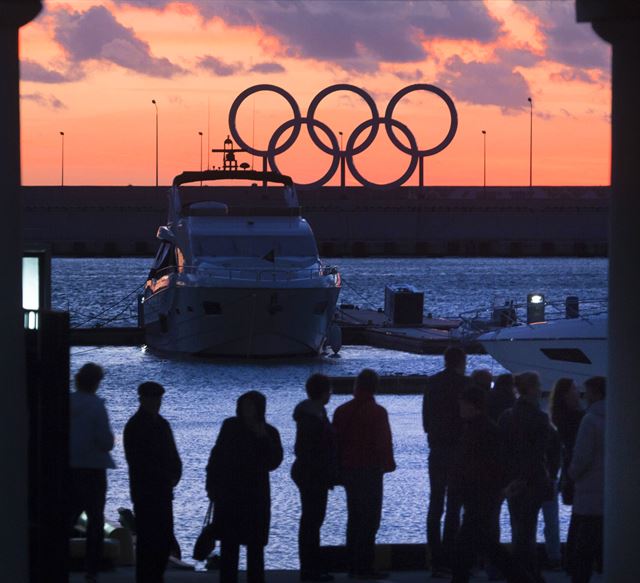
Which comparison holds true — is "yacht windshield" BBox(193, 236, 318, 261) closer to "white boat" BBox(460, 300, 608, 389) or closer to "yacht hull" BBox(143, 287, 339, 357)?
"yacht hull" BBox(143, 287, 339, 357)

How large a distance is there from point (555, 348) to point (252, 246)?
11.2m

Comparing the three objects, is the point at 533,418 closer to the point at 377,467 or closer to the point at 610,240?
the point at 377,467

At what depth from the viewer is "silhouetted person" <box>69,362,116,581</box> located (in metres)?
8.41

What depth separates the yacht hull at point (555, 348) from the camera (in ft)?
84.0

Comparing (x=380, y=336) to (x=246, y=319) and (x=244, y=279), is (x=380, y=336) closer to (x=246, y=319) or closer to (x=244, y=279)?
(x=246, y=319)

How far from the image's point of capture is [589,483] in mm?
8070

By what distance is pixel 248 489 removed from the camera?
8086 millimetres

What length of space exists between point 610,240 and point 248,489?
2.89 m

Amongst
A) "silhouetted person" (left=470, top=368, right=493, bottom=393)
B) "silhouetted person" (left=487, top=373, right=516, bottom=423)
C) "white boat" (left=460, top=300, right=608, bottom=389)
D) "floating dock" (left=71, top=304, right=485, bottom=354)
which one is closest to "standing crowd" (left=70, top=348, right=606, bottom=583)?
"silhouetted person" (left=470, top=368, right=493, bottom=393)

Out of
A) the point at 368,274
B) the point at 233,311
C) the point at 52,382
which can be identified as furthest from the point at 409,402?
the point at 368,274

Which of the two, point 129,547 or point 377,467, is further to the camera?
point 129,547

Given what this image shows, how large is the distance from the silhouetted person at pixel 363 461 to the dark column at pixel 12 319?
3075 mm

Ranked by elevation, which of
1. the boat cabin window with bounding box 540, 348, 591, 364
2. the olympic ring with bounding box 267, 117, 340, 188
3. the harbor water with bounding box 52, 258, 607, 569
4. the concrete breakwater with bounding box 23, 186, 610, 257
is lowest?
the harbor water with bounding box 52, 258, 607, 569

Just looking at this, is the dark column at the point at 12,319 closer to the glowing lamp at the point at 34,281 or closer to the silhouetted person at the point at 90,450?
the glowing lamp at the point at 34,281
